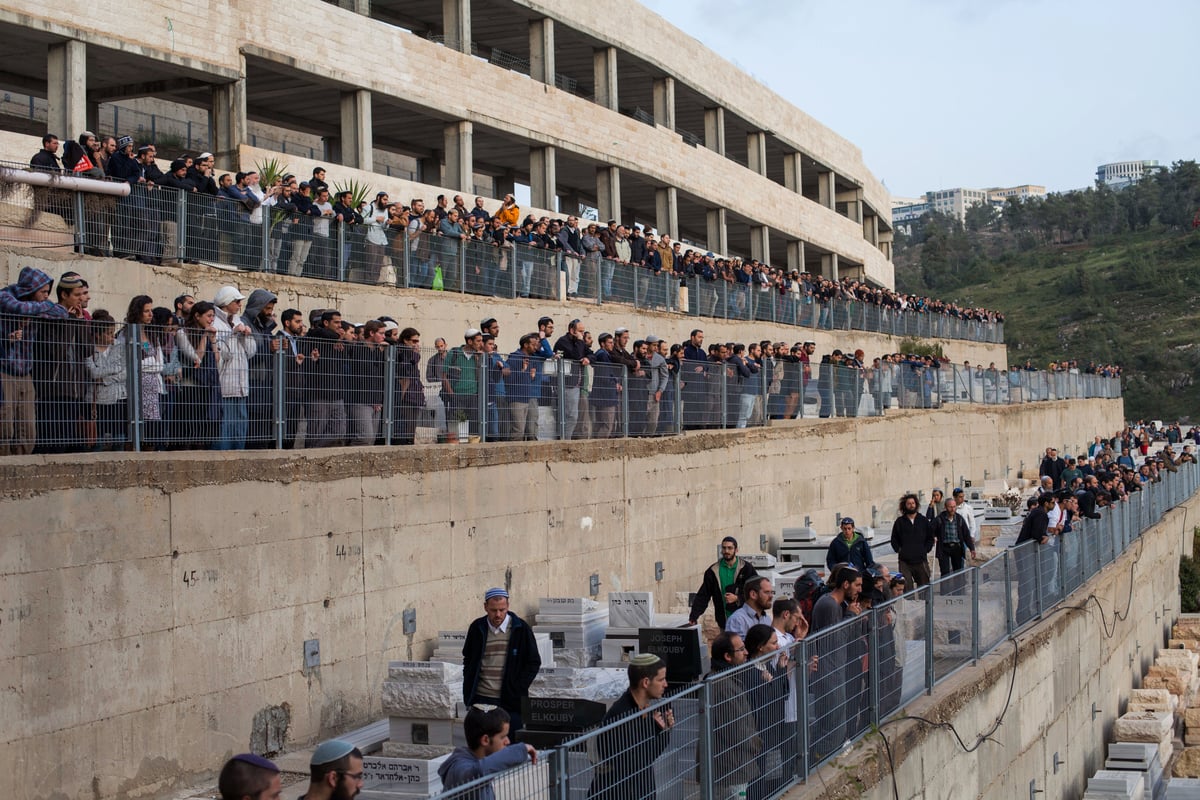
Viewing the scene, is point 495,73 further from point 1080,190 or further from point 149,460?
point 1080,190

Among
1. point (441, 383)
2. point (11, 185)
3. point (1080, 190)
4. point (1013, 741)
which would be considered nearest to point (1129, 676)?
→ point (1013, 741)

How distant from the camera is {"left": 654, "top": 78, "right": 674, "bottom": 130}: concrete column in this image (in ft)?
130

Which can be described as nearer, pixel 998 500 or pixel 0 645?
pixel 0 645

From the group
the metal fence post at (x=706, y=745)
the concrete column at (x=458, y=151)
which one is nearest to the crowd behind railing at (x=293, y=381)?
the metal fence post at (x=706, y=745)

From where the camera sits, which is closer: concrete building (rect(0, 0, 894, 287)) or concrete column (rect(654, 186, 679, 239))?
concrete building (rect(0, 0, 894, 287))

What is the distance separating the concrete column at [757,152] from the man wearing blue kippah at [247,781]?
140 feet

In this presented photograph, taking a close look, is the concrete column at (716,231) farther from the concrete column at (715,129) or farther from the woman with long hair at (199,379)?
the woman with long hair at (199,379)

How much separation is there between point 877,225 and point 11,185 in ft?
178

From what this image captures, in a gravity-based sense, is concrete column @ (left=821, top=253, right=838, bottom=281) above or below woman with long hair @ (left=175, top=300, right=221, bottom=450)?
above

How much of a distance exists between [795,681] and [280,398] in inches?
220

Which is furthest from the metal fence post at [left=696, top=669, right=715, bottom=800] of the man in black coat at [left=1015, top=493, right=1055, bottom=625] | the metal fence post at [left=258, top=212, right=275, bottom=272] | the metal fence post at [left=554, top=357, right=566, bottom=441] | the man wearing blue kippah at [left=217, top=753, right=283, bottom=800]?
the metal fence post at [left=258, top=212, right=275, bottom=272]

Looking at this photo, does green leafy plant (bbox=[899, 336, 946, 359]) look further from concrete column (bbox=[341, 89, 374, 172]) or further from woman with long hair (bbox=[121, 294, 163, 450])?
woman with long hair (bbox=[121, 294, 163, 450])

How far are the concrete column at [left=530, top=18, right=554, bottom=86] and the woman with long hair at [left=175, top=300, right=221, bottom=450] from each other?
908 inches

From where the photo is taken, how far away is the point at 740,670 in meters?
8.32
